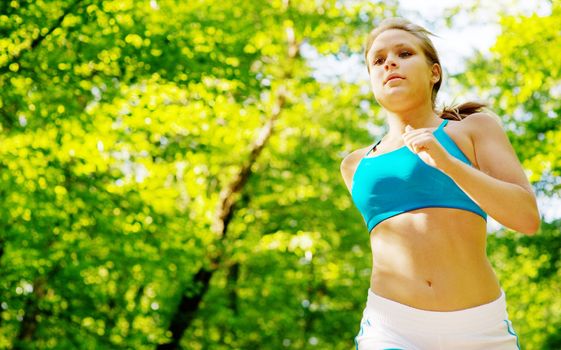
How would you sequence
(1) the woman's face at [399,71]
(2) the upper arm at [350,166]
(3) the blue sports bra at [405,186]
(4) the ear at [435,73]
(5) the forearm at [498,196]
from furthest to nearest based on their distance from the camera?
(2) the upper arm at [350,166] < (4) the ear at [435,73] < (1) the woman's face at [399,71] < (3) the blue sports bra at [405,186] < (5) the forearm at [498,196]

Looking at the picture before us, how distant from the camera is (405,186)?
2.29m

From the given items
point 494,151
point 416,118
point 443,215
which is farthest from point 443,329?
point 416,118

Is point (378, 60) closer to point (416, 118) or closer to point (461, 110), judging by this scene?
point (416, 118)

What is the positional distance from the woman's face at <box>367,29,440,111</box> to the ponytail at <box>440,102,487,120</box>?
0.10 meters

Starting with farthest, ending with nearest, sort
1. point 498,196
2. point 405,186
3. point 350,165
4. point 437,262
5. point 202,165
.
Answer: point 202,165 < point 350,165 < point 405,186 < point 437,262 < point 498,196

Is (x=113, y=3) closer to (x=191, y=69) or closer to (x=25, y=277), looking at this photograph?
(x=191, y=69)

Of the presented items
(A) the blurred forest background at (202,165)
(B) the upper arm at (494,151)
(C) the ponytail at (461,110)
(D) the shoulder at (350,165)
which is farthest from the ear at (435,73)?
(A) the blurred forest background at (202,165)

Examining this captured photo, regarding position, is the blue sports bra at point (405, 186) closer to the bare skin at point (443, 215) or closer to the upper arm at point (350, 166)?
the bare skin at point (443, 215)

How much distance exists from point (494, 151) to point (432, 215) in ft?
0.89

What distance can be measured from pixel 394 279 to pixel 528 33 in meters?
7.98

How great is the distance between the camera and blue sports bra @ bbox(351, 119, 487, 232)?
7.34ft

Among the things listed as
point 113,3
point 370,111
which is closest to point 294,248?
point 370,111

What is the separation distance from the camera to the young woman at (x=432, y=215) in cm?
208

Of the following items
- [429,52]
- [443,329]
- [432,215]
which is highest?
[429,52]
